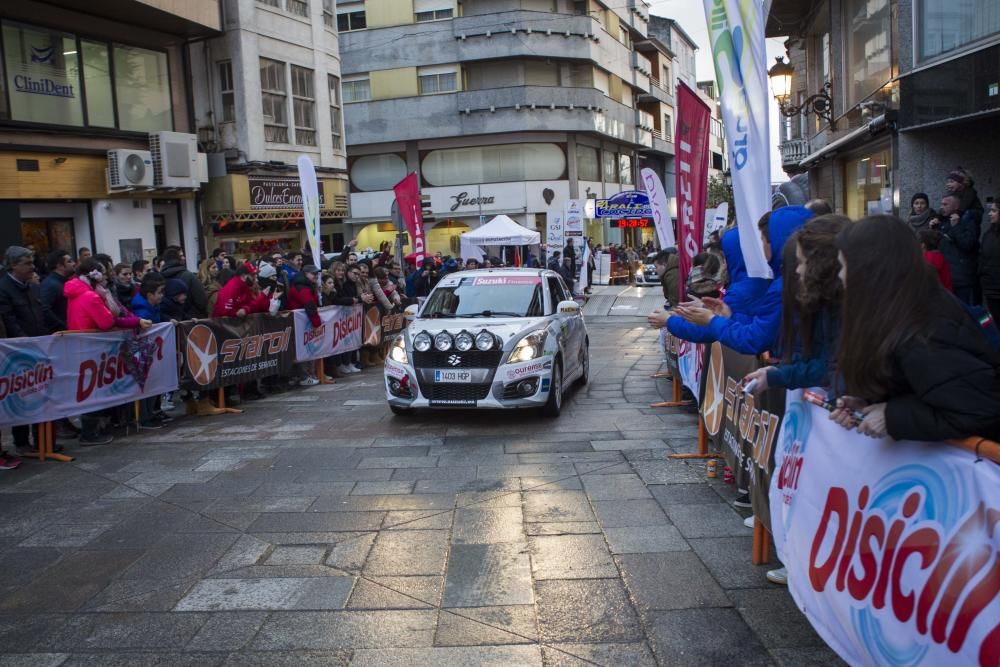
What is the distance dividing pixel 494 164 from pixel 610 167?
10458mm

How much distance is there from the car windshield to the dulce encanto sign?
1368 centimetres

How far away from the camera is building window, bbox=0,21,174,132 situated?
1705 cm

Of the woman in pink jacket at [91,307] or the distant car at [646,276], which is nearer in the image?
the woman in pink jacket at [91,307]

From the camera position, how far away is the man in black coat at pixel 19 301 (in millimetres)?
8406

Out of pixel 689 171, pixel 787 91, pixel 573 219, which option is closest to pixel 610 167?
pixel 573 219

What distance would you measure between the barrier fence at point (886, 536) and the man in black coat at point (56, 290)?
791 cm

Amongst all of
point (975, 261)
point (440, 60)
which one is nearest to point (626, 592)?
point (975, 261)

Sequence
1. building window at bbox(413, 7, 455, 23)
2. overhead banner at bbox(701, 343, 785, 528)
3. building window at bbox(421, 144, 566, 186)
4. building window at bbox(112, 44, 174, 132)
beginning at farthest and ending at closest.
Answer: building window at bbox(421, 144, 566, 186) → building window at bbox(413, 7, 455, 23) → building window at bbox(112, 44, 174, 132) → overhead banner at bbox(701, 343, 785, 528)

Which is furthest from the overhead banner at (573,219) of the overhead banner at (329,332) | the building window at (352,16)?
the building window at (352,16)

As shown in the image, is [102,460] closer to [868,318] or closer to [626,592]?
[626,592]

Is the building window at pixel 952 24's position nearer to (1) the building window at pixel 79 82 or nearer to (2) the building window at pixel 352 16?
(1) the building window at pixel 79 82

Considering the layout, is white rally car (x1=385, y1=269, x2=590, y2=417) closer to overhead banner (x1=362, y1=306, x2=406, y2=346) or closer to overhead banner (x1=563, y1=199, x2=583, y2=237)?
overhead banner (x1=362, y1=306, x2=406, y2=346)

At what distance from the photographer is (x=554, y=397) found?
9.55 meters

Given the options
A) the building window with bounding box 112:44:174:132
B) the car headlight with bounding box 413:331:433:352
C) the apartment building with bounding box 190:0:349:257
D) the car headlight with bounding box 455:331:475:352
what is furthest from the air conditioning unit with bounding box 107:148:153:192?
the car headlight with bounding box 455:331:475:352
